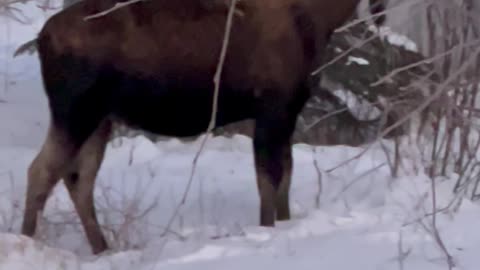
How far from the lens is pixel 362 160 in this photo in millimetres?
9367

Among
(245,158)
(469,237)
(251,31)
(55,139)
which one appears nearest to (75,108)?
(55,139)

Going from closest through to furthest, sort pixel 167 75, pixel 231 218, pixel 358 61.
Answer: pixel 167 75 < pixel 231 218 < pixel 358 61

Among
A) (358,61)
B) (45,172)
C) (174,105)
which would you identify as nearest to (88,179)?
(45,172)

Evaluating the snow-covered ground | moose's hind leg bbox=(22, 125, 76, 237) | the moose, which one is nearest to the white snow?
the snow-covered ground

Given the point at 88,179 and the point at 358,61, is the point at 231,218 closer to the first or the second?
the point at 88,179

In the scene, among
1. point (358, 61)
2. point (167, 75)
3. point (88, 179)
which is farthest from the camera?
point (358, 61)

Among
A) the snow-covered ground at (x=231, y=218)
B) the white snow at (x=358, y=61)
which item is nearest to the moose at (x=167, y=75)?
the snow-covered ground at (x=231, y=218)

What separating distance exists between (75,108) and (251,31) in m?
1.11

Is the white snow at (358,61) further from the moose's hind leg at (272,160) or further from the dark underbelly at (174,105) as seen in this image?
the dark underbelly at (174,105)

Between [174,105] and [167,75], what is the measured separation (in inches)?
6.8

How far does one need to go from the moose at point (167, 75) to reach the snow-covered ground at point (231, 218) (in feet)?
1.01

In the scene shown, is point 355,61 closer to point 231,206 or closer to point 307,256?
point 231,206

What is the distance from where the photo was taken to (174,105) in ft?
24.0

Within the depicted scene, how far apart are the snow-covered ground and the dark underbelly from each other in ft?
1.69
